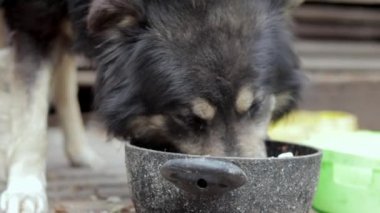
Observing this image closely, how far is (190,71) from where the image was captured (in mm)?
2238

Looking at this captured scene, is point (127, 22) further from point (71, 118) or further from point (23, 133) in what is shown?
point (71, 118)

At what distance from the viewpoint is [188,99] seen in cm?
221

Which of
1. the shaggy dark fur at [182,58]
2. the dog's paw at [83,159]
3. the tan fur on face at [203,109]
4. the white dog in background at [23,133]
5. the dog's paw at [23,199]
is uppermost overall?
the shaggy dark fur at [182,58]

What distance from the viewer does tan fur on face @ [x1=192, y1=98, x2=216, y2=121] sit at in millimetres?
2164

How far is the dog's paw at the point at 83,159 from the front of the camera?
3523 mm

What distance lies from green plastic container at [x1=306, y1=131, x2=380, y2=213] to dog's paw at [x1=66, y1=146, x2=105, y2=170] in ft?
4.32

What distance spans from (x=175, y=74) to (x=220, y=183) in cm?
58

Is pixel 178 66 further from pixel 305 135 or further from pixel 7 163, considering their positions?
pixel 305 135

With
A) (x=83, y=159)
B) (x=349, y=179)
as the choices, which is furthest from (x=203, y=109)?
(x=83, y=159)

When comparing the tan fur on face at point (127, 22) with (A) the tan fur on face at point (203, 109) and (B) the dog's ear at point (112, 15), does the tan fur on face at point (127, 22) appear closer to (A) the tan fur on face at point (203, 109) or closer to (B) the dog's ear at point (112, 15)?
(B) the dog's ear at point (112, 15)

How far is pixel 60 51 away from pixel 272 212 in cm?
136

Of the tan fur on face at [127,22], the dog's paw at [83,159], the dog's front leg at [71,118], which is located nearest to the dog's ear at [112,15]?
the tan fur on face at [127,22]

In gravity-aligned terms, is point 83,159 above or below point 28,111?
below

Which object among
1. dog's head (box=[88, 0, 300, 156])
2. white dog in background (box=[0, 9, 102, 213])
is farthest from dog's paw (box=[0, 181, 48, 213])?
dog's head (box=[88, 0, 300, 156])
